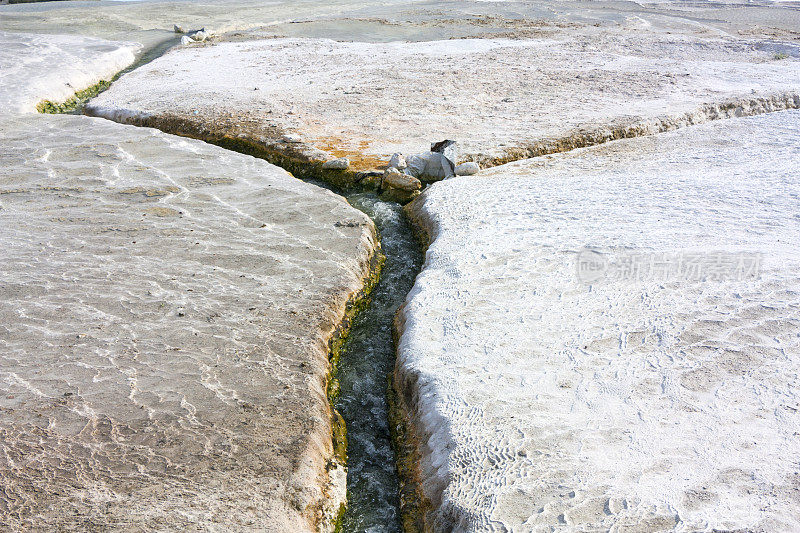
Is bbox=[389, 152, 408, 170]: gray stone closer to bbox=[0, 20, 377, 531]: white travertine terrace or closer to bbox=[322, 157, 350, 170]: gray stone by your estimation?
bbox=[322, 157, 350, 170]: gray stone

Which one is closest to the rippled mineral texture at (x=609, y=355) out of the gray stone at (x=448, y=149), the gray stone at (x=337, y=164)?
the gray stone at (x=448, y=149)

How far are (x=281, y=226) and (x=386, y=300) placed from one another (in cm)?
107

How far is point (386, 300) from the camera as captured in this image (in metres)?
4.76

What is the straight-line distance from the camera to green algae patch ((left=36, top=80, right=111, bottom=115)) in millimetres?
8859

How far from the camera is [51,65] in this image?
10.4 metres

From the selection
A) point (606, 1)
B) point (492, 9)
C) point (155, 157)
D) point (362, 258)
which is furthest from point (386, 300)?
point (606, 1)

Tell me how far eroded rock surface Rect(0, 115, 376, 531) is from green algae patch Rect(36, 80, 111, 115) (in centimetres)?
298

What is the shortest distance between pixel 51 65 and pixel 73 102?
1473mm

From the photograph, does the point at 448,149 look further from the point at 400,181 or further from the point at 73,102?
the point at 73,102

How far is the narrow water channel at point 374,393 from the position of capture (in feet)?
10.2

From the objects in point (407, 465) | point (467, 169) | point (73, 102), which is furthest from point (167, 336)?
point (73, 102)

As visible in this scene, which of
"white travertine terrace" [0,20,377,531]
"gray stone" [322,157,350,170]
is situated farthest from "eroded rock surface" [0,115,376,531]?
"gray stone" [322,157,350,170]

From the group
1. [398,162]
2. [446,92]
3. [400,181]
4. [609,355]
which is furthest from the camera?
[446,92]

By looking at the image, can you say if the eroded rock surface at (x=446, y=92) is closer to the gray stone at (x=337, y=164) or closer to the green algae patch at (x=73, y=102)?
the gray stone at (x=337, y=164)
